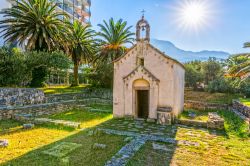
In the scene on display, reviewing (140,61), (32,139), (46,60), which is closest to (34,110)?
(32,139)

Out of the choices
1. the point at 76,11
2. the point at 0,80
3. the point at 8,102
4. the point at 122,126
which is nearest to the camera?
the point at 122,126

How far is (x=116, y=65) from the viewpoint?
49.3ft

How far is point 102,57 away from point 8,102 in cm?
1603

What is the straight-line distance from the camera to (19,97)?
15.3 metres

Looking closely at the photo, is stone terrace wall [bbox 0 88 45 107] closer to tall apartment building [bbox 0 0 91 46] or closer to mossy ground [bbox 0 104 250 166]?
mossy ground [bbox 0 104 250 166]

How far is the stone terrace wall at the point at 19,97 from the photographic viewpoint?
14.3m

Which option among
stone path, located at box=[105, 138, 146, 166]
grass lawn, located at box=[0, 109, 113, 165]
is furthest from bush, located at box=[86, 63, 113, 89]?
stone path, located at box=[105, 138, 146, 166]

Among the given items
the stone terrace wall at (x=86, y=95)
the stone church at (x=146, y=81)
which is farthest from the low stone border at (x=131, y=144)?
the stone terrace wall at (x=86, y=95)

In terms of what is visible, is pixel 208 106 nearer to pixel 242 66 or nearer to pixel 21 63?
pixel 242 66

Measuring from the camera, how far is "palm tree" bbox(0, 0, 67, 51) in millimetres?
21889

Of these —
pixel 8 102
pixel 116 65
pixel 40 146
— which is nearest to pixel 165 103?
pixel 116 65

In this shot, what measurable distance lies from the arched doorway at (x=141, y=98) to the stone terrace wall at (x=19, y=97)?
8942mm

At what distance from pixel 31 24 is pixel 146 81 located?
16.7 meters

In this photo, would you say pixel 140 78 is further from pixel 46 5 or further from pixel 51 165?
pixel 46 5
